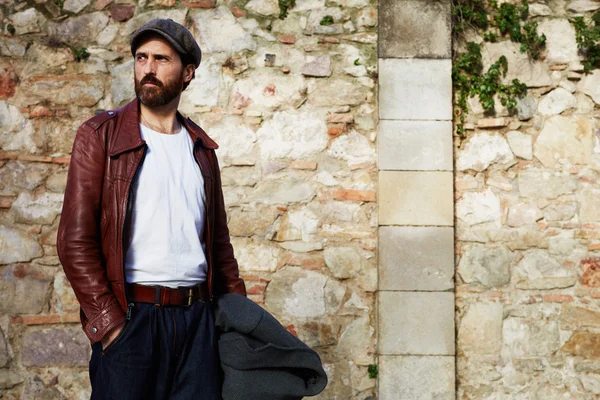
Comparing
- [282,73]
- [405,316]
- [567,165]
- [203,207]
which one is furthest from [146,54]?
[567,165]

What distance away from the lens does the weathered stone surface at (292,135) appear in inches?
182

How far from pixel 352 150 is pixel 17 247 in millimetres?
2086

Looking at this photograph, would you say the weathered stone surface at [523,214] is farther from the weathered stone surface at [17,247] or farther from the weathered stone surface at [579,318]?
the weathered stone surface at [17,247]

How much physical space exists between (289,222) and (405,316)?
0.88 meters

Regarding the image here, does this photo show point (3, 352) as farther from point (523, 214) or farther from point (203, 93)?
point (523, 214)

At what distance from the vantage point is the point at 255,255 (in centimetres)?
457

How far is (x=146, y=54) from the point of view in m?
2.62

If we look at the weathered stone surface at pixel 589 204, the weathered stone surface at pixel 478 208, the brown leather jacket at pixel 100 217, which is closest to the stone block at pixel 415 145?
the weathered stone surface at pixel 478 208

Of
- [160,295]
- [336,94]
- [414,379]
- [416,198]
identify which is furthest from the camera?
[336,94]

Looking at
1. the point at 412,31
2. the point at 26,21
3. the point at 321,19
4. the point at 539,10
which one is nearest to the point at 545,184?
the point at 539,10

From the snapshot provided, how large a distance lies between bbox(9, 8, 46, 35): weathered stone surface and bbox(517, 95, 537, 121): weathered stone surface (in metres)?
3.01

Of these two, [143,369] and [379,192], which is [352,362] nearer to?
[379,192]

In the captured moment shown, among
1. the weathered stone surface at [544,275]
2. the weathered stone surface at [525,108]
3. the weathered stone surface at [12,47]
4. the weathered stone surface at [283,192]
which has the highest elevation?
the weathered stone surface at [12,47]

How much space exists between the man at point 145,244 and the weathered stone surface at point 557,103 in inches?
110
